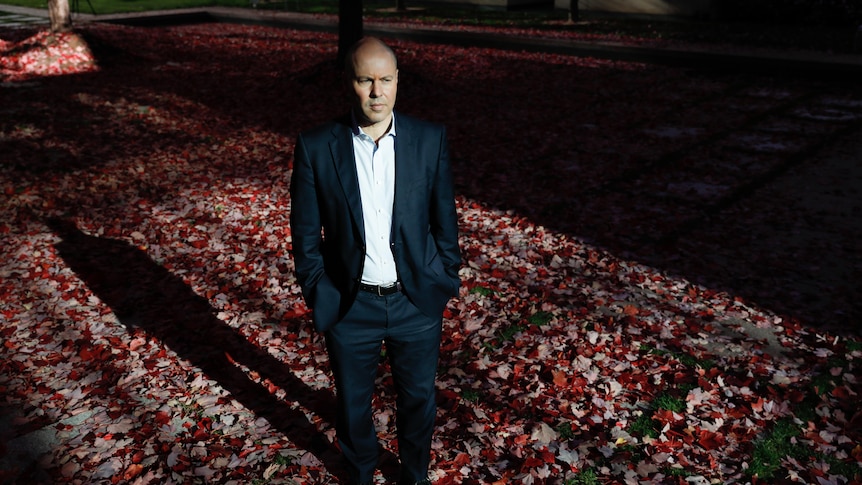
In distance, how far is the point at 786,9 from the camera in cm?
2584

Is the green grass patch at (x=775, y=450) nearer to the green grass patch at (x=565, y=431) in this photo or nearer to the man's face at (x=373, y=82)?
the green grass patch at (x=565, y=431)

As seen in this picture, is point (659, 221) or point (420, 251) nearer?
point (420, 251)

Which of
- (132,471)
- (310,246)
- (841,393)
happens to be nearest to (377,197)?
(310,246)

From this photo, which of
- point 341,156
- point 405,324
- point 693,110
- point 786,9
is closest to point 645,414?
point 405,324

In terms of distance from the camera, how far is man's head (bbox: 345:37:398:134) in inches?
115

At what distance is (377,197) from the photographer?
329 centimetres

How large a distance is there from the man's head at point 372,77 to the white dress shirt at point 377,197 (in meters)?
0.18

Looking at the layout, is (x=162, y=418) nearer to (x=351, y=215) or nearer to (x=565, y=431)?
(x=351, y=215)

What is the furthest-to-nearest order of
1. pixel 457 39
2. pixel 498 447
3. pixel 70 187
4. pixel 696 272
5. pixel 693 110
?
pixel 457 39, pixel 693 110, pixel 70 187, pixel 696 272, pixel 498 447

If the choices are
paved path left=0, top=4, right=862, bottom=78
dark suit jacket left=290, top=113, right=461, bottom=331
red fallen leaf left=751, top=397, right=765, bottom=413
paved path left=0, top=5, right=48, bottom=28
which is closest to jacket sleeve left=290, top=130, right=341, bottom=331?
dark suit jacket left=290, top=113, right=461, bottom=331

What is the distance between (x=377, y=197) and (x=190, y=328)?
3762mm

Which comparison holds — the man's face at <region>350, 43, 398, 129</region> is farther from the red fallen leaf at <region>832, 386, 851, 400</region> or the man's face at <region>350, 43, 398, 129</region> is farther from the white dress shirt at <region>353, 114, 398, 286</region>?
the red fallen leaf at <region>832, 386, 851, 400</region>

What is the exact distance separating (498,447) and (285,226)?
16.1 ft

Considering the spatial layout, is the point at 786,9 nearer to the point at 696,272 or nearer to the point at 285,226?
the point at 696,272
